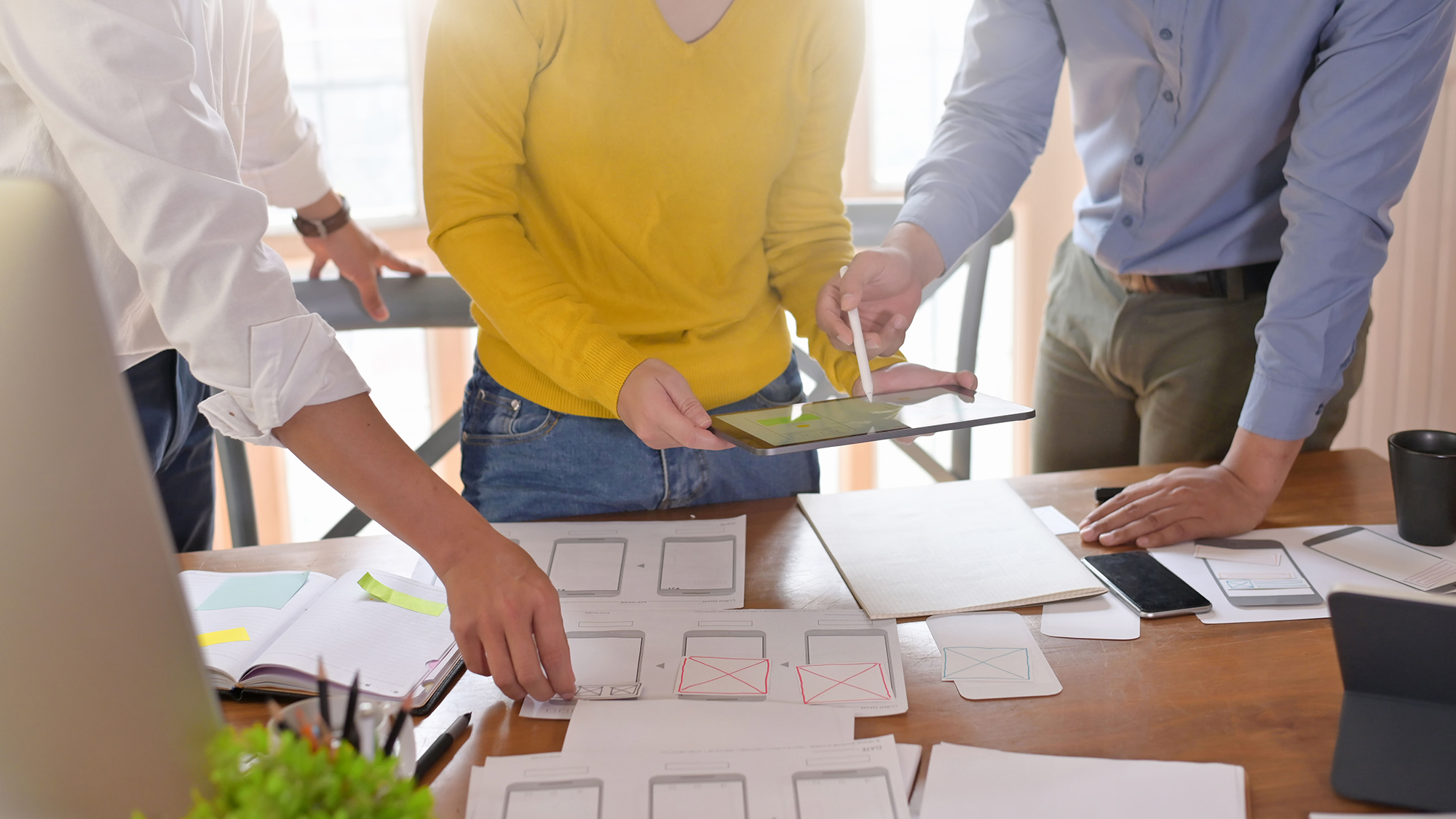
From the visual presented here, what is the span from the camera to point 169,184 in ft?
2.31

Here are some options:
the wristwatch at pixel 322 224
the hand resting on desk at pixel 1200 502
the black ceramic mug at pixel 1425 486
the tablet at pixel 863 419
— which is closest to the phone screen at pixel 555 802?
the tablet at pixel 863 419

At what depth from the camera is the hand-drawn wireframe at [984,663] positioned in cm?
84

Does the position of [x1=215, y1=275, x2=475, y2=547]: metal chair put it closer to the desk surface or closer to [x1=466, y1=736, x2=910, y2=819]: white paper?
the desk surface

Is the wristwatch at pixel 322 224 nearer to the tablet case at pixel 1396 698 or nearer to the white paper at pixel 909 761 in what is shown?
the white paper at pixel 909 761

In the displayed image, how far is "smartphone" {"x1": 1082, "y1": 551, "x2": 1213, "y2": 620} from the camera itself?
93 centimetres

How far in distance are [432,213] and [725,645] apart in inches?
22.7

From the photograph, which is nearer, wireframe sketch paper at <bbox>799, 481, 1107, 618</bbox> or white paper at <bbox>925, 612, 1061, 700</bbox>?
white paper at <bbox>925, 612, 1061, 700</bbox>

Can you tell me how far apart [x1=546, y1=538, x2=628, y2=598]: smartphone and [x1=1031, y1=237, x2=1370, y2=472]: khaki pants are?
80cm

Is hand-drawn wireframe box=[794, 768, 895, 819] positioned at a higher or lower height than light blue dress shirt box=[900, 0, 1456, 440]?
lower

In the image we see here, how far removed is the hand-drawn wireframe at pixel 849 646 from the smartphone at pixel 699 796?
18cm

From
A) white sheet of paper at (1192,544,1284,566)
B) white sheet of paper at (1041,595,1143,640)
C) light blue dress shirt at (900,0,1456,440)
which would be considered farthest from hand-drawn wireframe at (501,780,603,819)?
light blue dress shirt at (900,0,1456,440)

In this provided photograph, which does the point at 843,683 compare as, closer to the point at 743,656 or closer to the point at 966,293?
the point at 743,656

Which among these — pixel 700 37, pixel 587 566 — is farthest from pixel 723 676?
pixel 700 37

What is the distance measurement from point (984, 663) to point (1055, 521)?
0.35m
